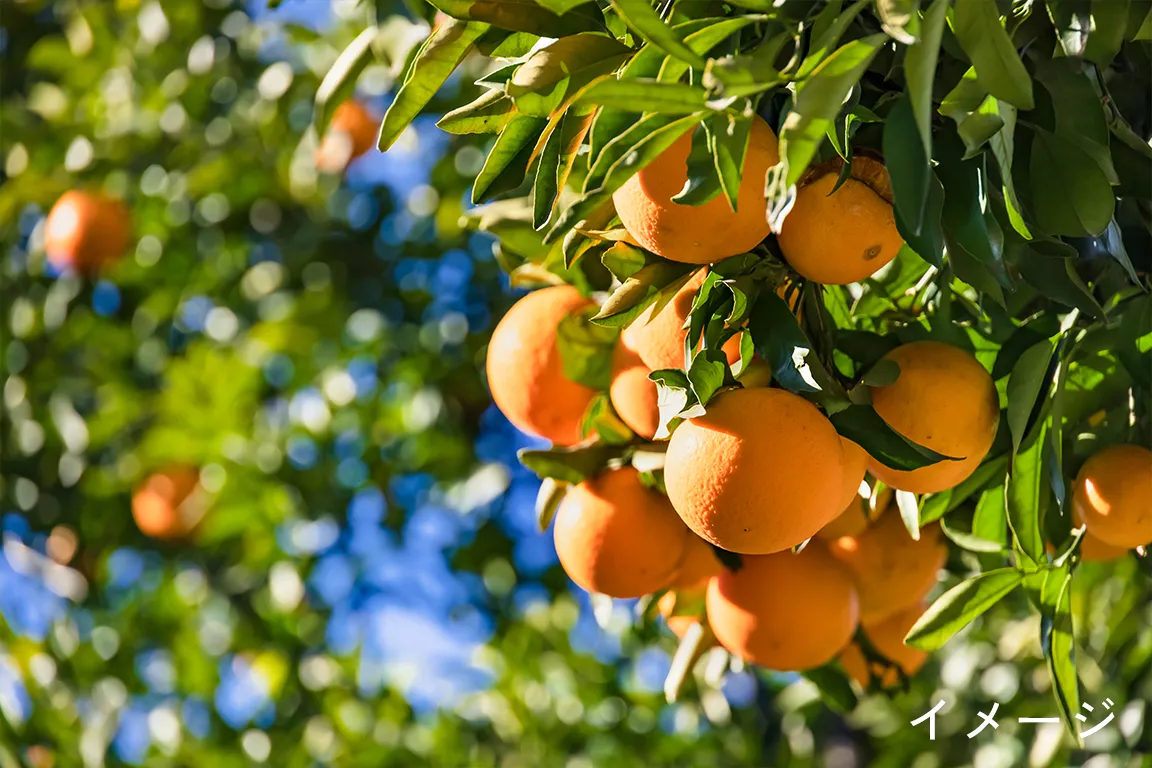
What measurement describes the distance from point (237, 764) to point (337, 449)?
60 centimetres

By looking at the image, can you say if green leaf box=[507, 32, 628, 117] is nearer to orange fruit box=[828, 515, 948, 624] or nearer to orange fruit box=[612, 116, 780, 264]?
orange fruit box=[612, 116, 780, 264]

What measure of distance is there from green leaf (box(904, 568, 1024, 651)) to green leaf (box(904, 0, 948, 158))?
464 mm

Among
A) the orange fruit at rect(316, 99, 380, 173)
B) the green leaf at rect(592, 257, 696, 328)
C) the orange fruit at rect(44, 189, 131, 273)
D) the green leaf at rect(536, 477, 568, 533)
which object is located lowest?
the orange fruit at rect(44, 189, 131, 273)

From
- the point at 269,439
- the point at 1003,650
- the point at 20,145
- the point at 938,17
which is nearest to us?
the point at 938,17

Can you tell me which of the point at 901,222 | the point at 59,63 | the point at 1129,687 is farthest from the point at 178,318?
the point at 901,222

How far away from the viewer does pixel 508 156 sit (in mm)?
943

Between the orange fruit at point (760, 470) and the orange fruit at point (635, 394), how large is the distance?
141 mm

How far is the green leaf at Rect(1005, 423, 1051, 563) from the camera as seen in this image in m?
0.98

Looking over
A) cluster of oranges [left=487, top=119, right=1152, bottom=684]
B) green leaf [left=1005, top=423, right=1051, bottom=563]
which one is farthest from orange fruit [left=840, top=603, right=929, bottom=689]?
green leaf [left=1005, top=423, right=1051, bottom=563]

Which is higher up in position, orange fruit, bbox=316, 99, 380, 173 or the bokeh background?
orange fruit, bbox=316, 99, 380, 173

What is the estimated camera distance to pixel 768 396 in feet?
2.91

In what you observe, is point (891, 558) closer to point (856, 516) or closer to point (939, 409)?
point (856, 516)

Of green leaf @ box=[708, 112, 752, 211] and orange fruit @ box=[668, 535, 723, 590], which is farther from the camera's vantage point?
orange fruit @ box=[668, 535, 723, 590]

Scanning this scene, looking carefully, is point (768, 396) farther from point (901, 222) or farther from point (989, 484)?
point (989, 484)
